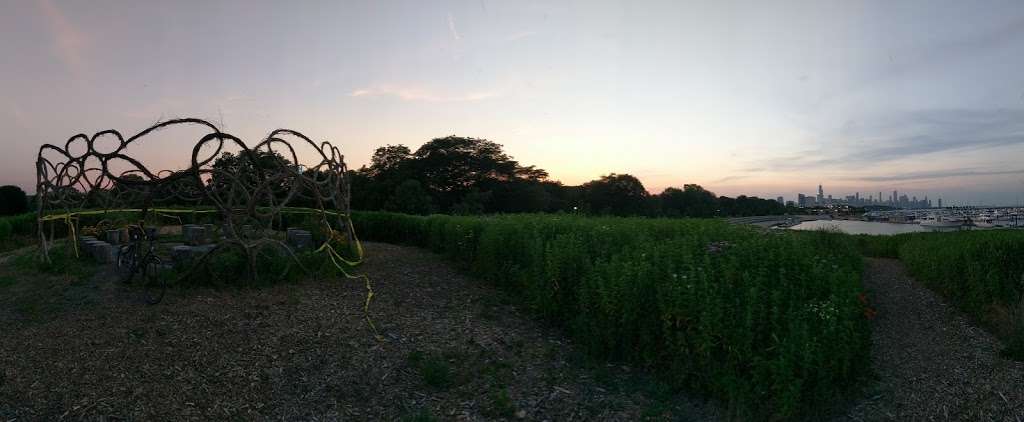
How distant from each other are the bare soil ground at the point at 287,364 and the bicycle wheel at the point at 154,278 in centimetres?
20

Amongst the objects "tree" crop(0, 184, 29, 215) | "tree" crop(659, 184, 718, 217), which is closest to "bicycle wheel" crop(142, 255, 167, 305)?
"tree" crop(0, 184, 29, 215)

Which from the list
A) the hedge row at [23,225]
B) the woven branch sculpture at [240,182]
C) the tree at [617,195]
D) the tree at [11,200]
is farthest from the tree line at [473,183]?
the woven branch sculpture at [240,182]

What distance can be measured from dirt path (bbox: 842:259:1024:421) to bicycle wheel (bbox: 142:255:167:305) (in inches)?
311

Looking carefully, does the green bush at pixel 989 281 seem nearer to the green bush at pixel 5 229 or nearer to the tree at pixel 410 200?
the green bush at pixel 5 229

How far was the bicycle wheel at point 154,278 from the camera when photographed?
21.8 ft

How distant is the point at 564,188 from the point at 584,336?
2282 inches

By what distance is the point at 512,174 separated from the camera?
51.5 meters

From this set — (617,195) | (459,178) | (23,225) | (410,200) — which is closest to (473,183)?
(459,178)

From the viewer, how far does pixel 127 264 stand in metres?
7.76

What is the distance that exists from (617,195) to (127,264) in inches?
2057

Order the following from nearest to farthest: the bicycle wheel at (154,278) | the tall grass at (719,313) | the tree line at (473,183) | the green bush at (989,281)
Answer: the tall grass at (719,313) < the green bush at (989,281) < the bicycle wheel at (154,278) < the tree line at (473,183)

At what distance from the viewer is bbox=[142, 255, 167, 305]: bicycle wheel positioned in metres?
6.66

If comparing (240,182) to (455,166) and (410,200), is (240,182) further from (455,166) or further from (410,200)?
(455,166)

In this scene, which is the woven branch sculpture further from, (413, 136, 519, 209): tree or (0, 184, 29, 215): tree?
(413, 136, 519, 209): tree
